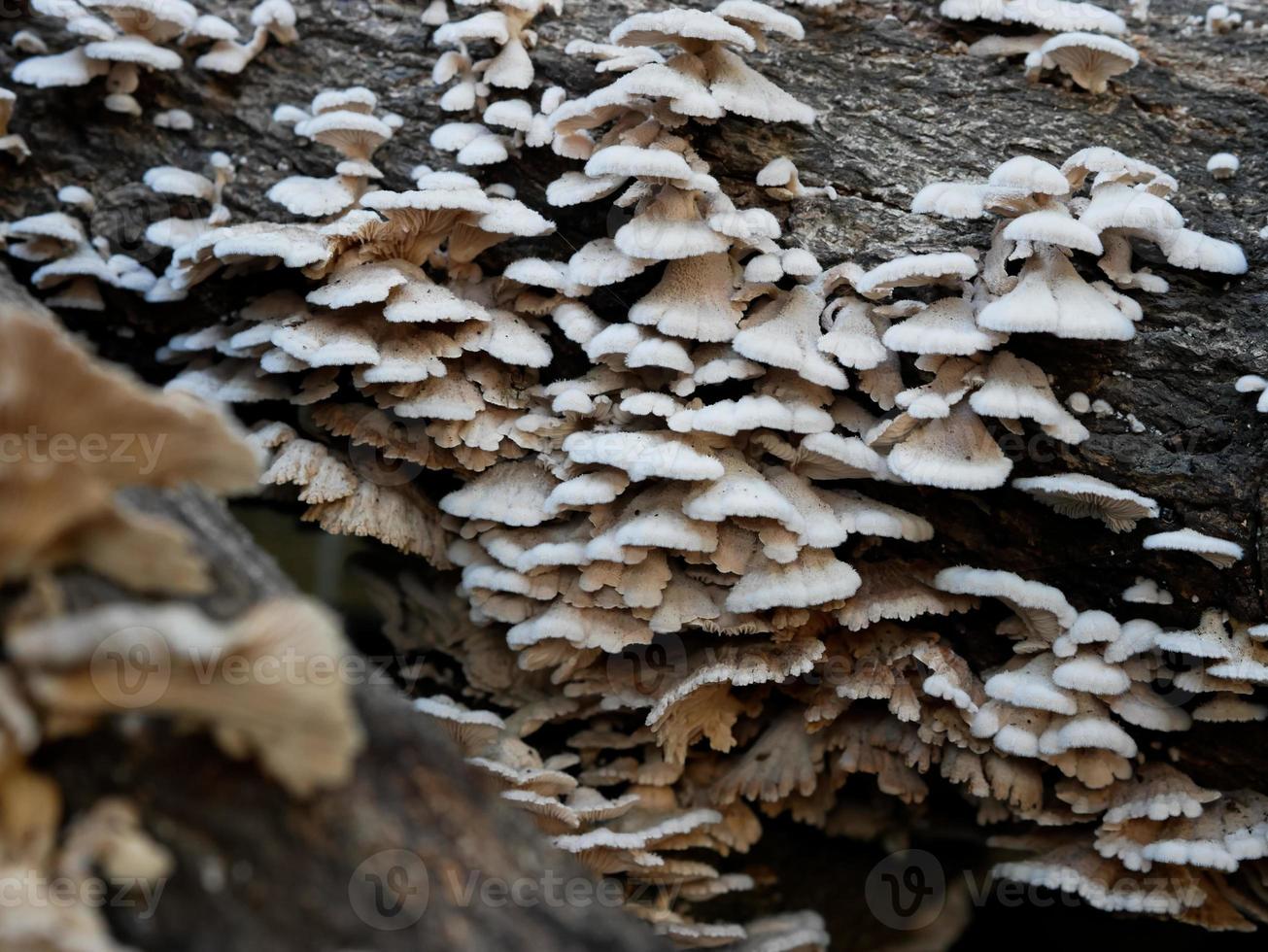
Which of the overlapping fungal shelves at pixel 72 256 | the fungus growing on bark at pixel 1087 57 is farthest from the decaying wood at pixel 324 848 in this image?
the fungus growing on bark at pixel 1087 57

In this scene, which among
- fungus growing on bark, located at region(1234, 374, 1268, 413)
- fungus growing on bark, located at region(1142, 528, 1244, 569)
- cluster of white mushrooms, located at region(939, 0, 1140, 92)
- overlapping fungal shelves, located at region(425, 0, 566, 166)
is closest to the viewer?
fungus growing on bark, located at region(1142, 528, 1244, 569)

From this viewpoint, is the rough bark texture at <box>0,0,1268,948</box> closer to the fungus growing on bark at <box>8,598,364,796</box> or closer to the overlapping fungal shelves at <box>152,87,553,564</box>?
the overlapping fungal shelves at <box>152,87,553,564</box>

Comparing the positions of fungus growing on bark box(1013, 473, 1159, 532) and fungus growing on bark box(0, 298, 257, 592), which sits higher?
fungus growing on bark box(0, 298, 257, 592)

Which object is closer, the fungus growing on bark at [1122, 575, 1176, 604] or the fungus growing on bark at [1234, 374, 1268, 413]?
the fungus growing on bark at [1234, 374, 1268, 413]

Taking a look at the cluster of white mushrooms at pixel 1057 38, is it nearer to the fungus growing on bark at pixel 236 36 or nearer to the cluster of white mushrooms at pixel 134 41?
the fungus growing on bark at pixel 236 36

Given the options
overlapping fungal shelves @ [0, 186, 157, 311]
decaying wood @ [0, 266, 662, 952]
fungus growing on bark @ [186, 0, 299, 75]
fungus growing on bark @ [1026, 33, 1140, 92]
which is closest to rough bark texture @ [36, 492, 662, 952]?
decaying wood @ [0, 266, 662, 952]

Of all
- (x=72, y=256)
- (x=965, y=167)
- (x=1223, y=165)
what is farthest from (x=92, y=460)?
(x=1223, y=165)
